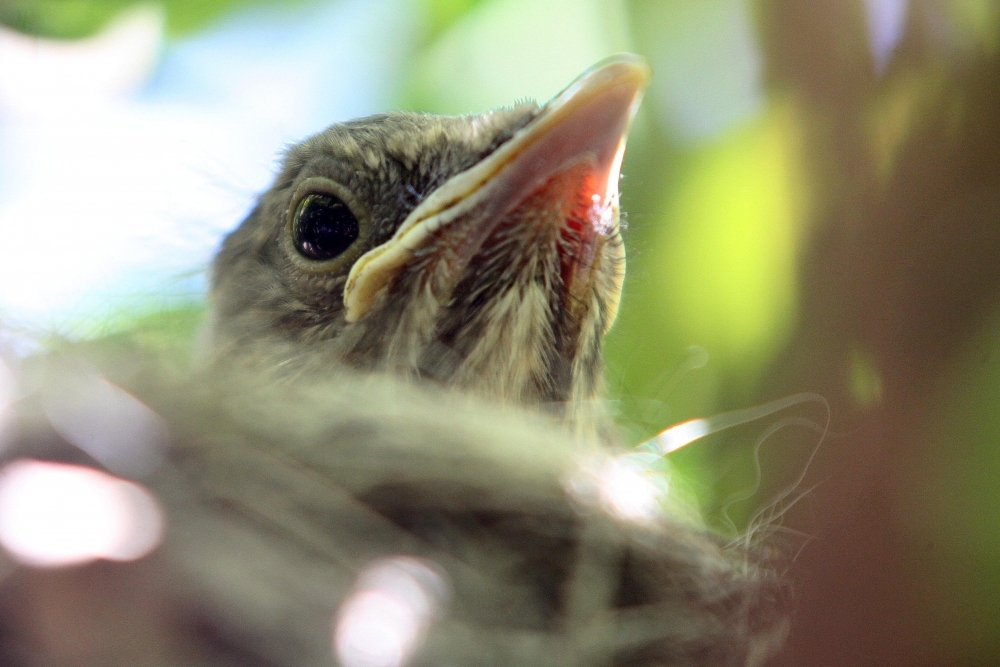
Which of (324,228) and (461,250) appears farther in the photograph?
(324,228)

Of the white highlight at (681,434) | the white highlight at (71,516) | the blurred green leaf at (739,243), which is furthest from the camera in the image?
the white highlight at (681,434)

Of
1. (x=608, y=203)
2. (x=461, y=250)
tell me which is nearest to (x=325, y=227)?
(x=461, y=250)

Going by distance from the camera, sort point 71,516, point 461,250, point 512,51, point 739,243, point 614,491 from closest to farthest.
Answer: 1. point 71,516
2. point 614,491
3. point 739,243
4. point 461,250
5. point 512,51

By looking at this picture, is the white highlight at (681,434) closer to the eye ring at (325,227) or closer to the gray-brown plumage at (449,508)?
the gray-brown plumage at (449,508)

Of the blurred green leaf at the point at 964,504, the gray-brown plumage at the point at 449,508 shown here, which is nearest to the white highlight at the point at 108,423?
the gray-brown plumage at the point at 449,508

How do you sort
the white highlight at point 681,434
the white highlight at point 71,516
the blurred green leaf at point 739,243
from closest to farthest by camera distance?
1. the white highlight at point 71,516
2. the blurred green leaf at point 739,243
3. the white highlight at point 681,434

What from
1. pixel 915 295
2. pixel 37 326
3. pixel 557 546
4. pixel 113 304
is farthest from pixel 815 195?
pixel 113 304

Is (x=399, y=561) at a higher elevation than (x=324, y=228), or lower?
lower

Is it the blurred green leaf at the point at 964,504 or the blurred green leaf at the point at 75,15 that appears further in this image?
the blurred green leaf at the point at 75,15

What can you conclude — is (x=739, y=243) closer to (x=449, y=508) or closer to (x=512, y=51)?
(x=449, y=508)
